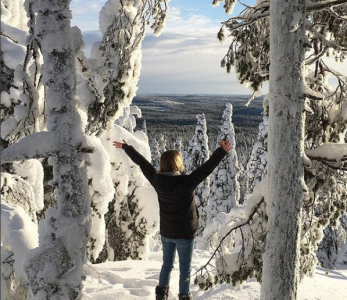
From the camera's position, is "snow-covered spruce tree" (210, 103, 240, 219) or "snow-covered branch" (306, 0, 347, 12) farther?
"snow-covered spruce tree" (210, 103, 240, 219)

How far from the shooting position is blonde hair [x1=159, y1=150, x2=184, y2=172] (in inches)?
165

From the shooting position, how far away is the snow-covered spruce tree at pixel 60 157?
2955mm

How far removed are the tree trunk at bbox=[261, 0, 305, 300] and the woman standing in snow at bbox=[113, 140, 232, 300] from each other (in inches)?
24.4

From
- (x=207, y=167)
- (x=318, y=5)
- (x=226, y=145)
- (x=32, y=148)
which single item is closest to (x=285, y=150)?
(x=226, y=145)

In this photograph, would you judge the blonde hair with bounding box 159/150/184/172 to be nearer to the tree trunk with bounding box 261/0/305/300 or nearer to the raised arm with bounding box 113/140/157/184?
the raised arm with bounding box 113/140/157/184

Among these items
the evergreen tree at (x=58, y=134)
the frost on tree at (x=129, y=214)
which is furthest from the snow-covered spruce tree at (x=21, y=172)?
the frost on tree at (x=129, y=214)

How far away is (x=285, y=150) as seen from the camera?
375 cm

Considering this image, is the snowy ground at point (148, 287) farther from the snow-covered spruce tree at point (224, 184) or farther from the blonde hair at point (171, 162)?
the snow-covered spruce tree at point (224, 184)

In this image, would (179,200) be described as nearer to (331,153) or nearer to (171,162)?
(171,162)

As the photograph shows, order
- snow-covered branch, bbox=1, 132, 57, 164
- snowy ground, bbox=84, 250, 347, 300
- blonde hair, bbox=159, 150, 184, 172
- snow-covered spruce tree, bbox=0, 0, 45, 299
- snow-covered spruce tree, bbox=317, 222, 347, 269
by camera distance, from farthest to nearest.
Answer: snow-covered spruce tree, bbox=317, 222, 347, 269, snowy ground, bbox=84, 250, 347, 300, blonde hair, bbox=159, 150, 184, 172, snow-covered spruce tree, bbox=0, 0, 45, 299, snow-covered branch, bbox=1, 132, 57, 164

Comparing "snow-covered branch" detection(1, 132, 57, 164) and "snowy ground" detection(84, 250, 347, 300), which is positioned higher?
"snow-covered branch" detection(1, 132, 57, 164)

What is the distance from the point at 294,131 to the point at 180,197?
148 centimetres

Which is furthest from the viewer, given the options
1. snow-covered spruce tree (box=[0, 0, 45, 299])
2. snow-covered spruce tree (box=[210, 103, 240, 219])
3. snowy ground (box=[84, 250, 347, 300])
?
snow-covered spruce tree (box=[210, 103, 240, 219])

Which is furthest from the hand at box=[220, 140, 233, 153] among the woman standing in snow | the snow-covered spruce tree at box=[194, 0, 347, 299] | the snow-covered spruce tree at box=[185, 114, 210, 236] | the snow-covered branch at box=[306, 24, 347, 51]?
the snow-covered spruce tree at box=[185, 114, 210, 236]
